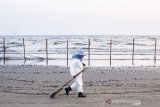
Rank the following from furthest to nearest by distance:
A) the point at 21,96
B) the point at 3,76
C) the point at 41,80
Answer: the point at 3,76
the point at 41,80
the point at 21,96

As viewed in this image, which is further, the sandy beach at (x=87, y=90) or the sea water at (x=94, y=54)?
the sea water at (x=94, y=54)

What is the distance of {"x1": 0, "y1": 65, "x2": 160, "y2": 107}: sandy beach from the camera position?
8.04 metres

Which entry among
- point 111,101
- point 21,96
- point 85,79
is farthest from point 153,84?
point 21,96

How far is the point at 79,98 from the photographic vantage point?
8664mm

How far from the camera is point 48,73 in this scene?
14.4 meters

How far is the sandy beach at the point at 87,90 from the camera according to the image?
8039mm

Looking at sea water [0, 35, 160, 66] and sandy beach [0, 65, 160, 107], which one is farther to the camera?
sea water [0, 35, 160, 66]

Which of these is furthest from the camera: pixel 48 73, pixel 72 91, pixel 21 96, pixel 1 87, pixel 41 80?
pixel 48 73

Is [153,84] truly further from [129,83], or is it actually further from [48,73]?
[48,73]

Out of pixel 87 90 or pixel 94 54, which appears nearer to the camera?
pixel 87 90

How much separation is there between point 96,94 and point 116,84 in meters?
2.06

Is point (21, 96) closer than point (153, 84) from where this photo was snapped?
Yes

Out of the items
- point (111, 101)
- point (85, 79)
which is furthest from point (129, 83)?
point (111, 101)

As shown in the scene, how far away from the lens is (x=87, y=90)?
9.92m
